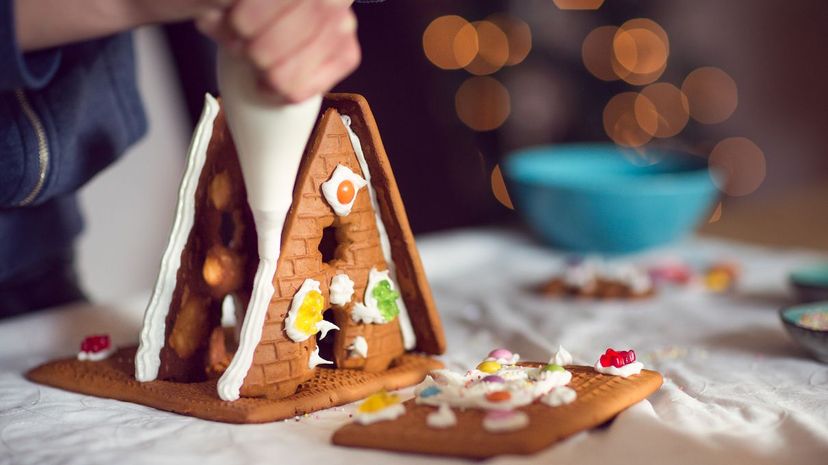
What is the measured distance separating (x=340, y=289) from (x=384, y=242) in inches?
3.1

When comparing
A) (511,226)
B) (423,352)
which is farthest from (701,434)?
(511,226)

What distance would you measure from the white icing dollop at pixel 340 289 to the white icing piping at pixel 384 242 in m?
0.06

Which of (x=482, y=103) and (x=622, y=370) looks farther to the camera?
(x=482, y=103)

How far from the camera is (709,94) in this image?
2715 millimetres

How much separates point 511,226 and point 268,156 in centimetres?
97

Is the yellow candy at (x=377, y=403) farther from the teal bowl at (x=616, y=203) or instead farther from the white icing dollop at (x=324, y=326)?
the teal bowl at (x=616, y=203)

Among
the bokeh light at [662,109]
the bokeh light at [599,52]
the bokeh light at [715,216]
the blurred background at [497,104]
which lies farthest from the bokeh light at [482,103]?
the bokeh light at [715,216]

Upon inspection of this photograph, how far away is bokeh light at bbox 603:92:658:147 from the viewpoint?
2.36 meters

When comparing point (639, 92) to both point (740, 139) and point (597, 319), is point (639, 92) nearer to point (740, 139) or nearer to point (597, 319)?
point (740, 139)

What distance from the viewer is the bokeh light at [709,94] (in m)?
2.63

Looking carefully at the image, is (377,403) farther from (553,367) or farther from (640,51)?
(640,51)

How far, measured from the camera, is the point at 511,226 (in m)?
1.61

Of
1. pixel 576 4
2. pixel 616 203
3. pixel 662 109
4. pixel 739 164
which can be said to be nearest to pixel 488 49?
pixel 576 4

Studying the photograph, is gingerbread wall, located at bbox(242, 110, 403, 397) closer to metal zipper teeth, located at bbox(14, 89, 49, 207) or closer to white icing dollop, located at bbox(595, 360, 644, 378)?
white icing dollop, located at bbox(595, 360, 644, 378)
